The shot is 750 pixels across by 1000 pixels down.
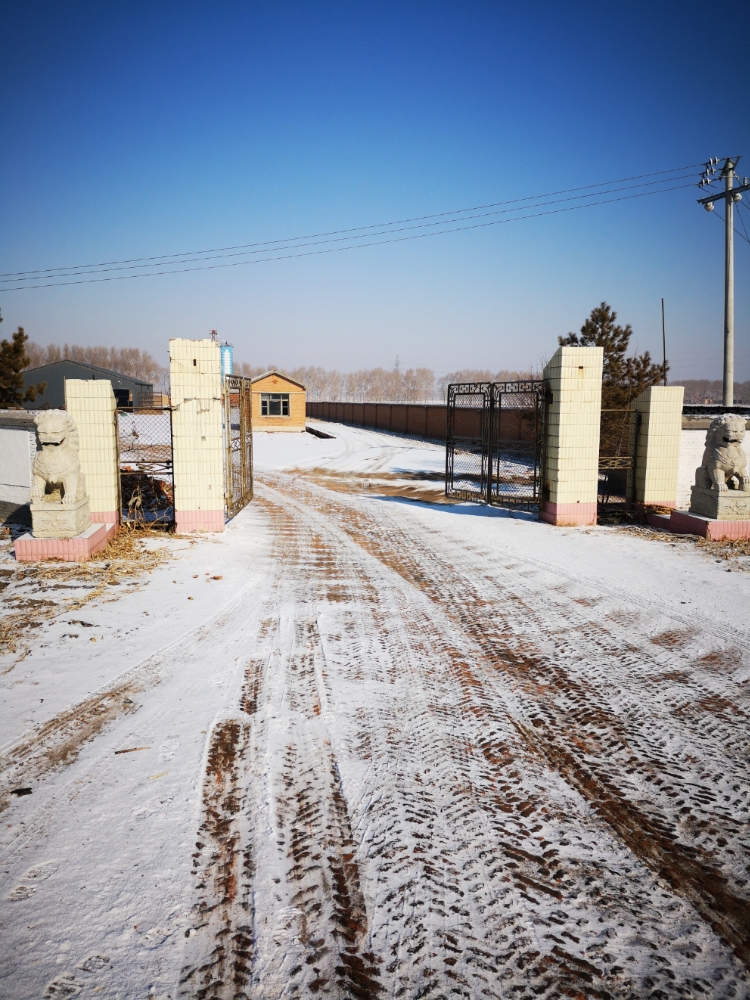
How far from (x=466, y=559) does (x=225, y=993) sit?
22.8 feet

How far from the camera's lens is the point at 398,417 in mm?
38594

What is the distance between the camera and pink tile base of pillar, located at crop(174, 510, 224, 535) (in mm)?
10625

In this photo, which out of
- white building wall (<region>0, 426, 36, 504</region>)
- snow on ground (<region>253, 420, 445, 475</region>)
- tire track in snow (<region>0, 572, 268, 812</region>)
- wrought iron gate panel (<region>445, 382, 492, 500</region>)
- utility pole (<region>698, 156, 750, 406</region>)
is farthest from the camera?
snow on ground (<region>253, 420, 445, 475</region>)

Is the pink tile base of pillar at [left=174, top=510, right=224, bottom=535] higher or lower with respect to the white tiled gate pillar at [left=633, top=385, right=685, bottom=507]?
lower

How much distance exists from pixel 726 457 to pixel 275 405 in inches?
1158

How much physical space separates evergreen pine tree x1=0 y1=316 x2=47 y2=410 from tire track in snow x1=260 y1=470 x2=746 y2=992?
15.0 metres

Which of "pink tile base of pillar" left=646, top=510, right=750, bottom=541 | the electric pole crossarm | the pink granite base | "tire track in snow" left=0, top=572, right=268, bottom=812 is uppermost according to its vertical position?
the electric pole crossarm

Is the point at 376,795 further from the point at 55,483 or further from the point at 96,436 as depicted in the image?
the point at 96,436

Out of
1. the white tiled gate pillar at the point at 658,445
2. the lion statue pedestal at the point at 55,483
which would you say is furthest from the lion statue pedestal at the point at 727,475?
the lion statue pedestal at the point at 55,483

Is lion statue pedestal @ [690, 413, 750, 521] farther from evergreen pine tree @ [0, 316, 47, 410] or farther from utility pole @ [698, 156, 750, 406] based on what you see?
evergreen pine tree @ [0, 316, 47, 410]

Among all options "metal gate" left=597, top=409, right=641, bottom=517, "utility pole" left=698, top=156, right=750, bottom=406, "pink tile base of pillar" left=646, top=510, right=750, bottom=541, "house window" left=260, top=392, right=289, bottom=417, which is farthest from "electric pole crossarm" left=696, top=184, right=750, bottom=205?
"house window" left=260, top=392, right=289, bottom=417

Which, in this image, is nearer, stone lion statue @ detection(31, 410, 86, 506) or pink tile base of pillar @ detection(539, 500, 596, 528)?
stone lion statue @ detection(31, 410, 86, 506)

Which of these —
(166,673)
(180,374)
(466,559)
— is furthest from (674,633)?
(180,374)

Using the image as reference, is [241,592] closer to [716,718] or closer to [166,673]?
[166,673]
